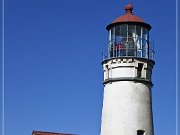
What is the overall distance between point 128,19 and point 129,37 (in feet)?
3.04

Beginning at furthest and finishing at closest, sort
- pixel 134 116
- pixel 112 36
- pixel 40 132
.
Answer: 1. pixel 40 132
2. pixel 112 36
3. pixel 134 116

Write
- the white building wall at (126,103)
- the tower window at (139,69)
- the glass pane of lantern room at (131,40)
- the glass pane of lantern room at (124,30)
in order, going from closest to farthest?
the white building wall at (126,103), the tower window at (139,69), the glass pane of lantern room at (131,40), the glass pane of lantern room at (124,30)

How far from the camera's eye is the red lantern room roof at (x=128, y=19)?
28438 millimetres

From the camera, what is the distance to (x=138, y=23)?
28.5 meters

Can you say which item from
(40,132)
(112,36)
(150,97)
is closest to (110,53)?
(112,36)

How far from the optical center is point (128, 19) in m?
28.5

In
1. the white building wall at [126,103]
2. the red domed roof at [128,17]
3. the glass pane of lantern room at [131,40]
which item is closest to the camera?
the white building wall at [126,103]

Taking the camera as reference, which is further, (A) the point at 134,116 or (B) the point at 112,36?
(B) the point at 112,36

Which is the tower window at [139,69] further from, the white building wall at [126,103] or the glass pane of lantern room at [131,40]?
the glass pane of lantern room at [131,40]

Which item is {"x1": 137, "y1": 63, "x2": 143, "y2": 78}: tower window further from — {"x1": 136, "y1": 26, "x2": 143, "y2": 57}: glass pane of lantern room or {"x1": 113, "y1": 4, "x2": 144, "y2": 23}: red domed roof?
{"x1": 113, "y1": 4, "x2": 144, "y2": 23}: red domed roof

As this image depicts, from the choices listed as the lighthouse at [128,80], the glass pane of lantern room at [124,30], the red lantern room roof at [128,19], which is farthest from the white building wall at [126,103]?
the red lantern room roof at [128,19]

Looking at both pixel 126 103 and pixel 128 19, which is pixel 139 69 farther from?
pixel 128 19

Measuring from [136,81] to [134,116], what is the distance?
1768mm

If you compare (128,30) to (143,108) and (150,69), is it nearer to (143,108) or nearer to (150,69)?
(150,69)
